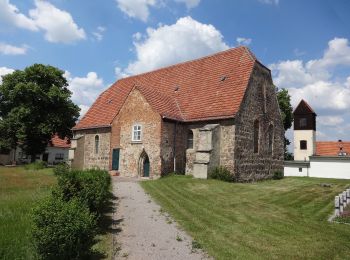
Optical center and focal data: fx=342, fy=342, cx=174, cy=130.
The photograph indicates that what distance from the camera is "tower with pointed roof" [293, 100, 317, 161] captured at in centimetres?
5803

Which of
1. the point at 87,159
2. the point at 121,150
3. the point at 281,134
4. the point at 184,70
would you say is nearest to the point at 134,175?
the point at 121,150

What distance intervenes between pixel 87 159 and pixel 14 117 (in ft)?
Answer: 42.3

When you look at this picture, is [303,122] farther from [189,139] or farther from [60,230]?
[60,230]

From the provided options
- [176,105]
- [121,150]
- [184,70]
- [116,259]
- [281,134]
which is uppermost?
[184,70]

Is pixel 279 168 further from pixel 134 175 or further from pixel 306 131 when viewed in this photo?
pixel 306 131

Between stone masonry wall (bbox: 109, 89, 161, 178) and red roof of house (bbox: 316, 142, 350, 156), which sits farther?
red roof of house (bbox: 316, 142, 350, 156)

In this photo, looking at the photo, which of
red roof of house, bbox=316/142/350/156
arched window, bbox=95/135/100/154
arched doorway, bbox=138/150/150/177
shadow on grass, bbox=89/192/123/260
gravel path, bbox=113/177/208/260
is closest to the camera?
shadow on grass, bbox=89/192/123/260

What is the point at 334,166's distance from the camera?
143 feet

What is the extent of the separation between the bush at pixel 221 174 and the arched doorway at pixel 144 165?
17.4 feet

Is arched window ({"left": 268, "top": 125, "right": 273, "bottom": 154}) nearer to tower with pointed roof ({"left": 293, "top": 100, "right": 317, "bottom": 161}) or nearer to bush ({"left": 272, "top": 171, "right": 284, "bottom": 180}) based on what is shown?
bush ({"left": 272, "top": 171, "right": 284, "bottom": 180})

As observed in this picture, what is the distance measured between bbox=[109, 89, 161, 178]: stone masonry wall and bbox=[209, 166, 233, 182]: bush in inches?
156

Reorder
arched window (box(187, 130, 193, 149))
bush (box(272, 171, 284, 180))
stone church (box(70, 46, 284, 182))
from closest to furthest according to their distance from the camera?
stone church (box(70, 46, 284, 182)) < arched window (box(187, 130, 193, 149)) < bush (box(272, 171, 284, 180))

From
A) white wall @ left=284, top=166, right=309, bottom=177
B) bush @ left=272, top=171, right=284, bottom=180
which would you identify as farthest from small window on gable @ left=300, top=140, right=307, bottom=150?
bush @ left=272, top=171, right=284, bottom=180

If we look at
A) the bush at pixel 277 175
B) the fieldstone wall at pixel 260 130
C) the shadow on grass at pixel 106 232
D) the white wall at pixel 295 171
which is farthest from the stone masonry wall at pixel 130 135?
the white wall at pixel 295 171
